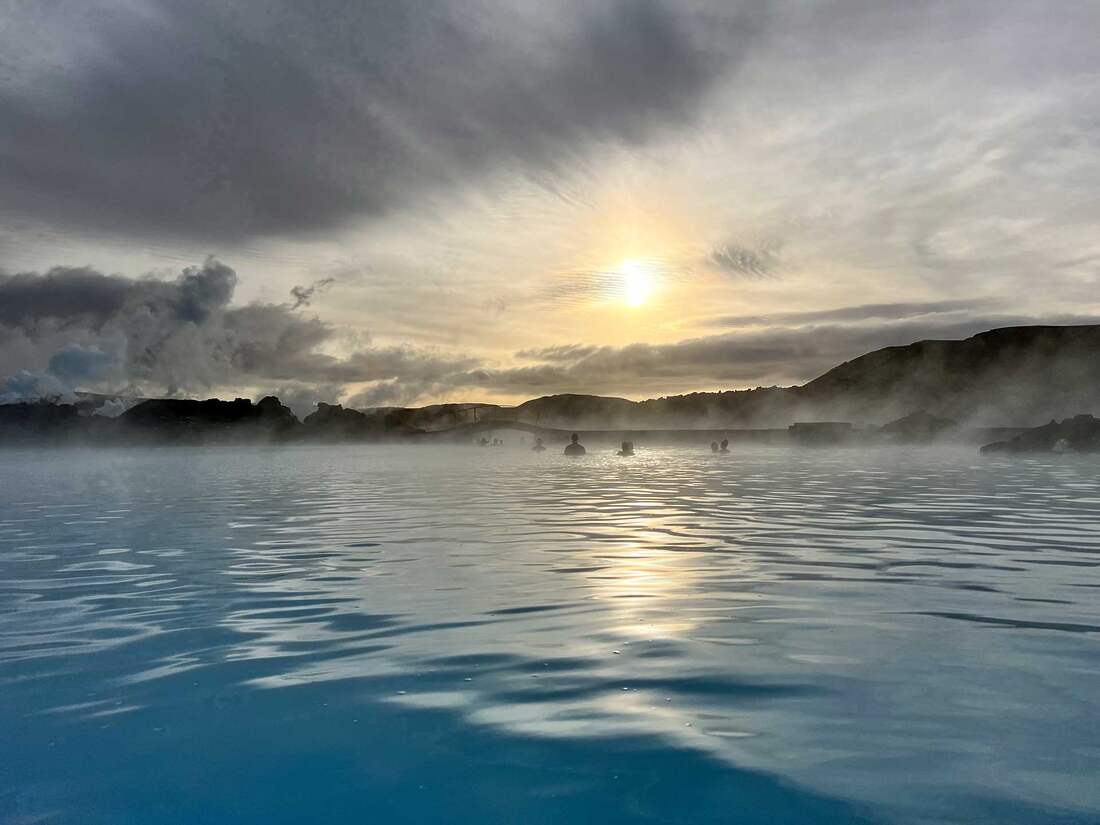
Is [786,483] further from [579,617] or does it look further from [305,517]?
[579,617]

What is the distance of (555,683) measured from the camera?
8016mm

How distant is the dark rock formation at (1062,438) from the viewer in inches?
3521

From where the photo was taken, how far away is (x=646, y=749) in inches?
248

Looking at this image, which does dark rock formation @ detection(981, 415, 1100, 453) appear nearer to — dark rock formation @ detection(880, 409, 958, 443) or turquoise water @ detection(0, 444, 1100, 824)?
dark rock formation @ detection(880, 409, 958, 443)

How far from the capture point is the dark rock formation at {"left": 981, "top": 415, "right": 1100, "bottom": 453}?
89438 mm

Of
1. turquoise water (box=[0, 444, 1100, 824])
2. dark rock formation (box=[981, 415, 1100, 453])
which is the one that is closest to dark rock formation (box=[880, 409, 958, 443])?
dark rock formation (box=[981, 415, 1100, 453])

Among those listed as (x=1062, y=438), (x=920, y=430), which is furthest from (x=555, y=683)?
(x=920, y=430)

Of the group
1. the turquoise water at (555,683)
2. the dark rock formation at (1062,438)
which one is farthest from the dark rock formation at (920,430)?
the turquoise water at (555,683)

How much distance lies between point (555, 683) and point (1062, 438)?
10288cm

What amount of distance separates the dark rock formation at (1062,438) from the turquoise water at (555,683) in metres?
85.0

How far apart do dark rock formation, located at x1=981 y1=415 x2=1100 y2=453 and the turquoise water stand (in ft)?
279

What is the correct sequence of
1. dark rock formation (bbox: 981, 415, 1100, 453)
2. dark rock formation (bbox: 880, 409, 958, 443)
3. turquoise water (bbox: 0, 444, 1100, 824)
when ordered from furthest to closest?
dark rock formation (bbox: 880, 409, 958, 443) → dark rock formation (bbox: 981, 415, 1100, 453) → turquoise water (bbox: 0, 444, 1100, 824)

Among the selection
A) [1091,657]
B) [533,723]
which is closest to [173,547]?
[533,723]

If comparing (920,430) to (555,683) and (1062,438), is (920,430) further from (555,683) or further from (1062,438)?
(555,683)
